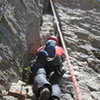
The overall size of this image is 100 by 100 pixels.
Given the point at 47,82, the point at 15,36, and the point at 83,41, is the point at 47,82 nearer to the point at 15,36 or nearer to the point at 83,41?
the point at 15,36

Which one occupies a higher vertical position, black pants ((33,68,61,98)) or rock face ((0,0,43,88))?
rock face ((0,0,43,88))

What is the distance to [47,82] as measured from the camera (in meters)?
4.90

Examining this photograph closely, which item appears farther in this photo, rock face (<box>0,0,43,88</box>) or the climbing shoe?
rock face (<box>0,0,43,88</box>)

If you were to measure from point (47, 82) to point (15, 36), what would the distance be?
1.73m

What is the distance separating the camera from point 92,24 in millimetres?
10812

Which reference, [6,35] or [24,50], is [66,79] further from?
[6,35]

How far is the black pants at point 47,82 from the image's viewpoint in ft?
16.0

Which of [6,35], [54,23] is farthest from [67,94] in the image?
[54,23]

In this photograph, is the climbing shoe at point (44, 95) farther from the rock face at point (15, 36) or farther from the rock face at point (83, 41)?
the rock face at point (83, 41)

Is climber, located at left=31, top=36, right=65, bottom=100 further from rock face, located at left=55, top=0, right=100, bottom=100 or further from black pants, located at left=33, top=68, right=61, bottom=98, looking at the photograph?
rock face, located at left=55, top=0, right=100, bottom=100

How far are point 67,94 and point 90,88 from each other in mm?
942

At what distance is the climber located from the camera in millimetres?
4825

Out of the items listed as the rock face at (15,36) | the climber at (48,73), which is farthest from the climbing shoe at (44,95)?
the rock face at (15,36)

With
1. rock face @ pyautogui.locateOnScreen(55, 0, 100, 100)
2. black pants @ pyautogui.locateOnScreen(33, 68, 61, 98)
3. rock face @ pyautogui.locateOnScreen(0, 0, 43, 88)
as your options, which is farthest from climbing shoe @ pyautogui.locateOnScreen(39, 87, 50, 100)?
rock face @ pyautogui.locateOnScreen(55, 0, 100, 100)
